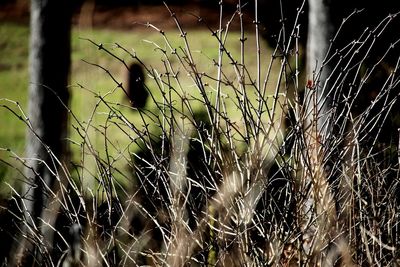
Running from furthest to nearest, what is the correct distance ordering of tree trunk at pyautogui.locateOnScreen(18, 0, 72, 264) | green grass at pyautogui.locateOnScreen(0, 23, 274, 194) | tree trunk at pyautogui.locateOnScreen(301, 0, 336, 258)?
green grass at pyautogui.locateOnScreen(0, 23, 274, 194) → tree trunk at pyautogui.locateOnScreen(18, 0, 72, 264) → tree trunk at pyautogui.locateOnScreen(301, 0, 336, 258)

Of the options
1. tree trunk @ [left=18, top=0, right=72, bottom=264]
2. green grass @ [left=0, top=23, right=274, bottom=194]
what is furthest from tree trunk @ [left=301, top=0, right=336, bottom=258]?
green grass @ [left=0, top=23, right=274, bottom=194]

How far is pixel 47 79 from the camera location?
5496 mm

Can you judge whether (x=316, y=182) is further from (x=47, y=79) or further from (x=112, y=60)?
(x=112, y=60)

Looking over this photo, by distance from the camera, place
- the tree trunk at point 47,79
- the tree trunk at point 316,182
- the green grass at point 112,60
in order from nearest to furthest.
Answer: the tree trunk at point 316,182
the tree trunk at point 47,79
the green grass at point 112,60

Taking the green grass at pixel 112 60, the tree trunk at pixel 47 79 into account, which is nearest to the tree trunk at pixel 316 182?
the tree trunk at pixel 47 79

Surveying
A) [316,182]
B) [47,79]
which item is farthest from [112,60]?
[316,182]

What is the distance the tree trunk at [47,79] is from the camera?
5484mm

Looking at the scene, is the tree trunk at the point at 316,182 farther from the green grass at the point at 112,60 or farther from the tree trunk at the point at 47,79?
the green grass at the point at 112,60

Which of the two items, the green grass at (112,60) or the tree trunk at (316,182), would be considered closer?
the tree trunk at (316,182)

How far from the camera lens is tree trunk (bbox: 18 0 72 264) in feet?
18.0

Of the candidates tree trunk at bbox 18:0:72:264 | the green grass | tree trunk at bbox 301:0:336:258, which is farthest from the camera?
the green grass

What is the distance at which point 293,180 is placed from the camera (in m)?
3.29

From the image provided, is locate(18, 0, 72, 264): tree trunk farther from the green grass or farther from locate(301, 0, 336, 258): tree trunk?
the green grass

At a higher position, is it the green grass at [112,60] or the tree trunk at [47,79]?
the tree trunk at [47,79]
